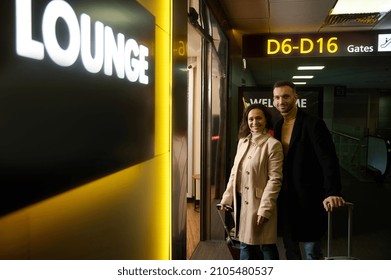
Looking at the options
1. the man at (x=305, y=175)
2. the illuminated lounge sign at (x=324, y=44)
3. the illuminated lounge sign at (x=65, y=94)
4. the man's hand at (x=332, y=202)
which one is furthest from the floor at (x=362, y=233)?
the illuminated lounge sign at (x=65, y=94)

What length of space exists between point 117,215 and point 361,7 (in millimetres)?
2960

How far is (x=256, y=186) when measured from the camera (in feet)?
6.03

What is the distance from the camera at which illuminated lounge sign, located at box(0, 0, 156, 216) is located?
28.5 inches

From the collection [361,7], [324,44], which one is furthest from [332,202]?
[361,7]

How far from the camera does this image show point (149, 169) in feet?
5.41

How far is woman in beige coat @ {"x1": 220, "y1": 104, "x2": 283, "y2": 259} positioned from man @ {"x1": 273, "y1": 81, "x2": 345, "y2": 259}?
7 centimetres

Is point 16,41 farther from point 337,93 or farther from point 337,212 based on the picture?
point 337,93

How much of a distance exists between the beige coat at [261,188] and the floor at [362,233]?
1.15 meters

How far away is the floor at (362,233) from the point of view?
3.05 meters

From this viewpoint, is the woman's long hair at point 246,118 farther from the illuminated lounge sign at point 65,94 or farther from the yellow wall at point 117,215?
the illuminated lounge sign at point 65,94

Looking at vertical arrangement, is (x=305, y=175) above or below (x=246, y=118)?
below

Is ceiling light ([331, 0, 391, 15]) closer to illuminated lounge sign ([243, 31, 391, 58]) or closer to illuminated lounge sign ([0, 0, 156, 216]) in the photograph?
illuminated lounge sign ([243, 31, 391, 58])

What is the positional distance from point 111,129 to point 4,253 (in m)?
0.55

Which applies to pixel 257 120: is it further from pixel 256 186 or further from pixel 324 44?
pixel 324 44
